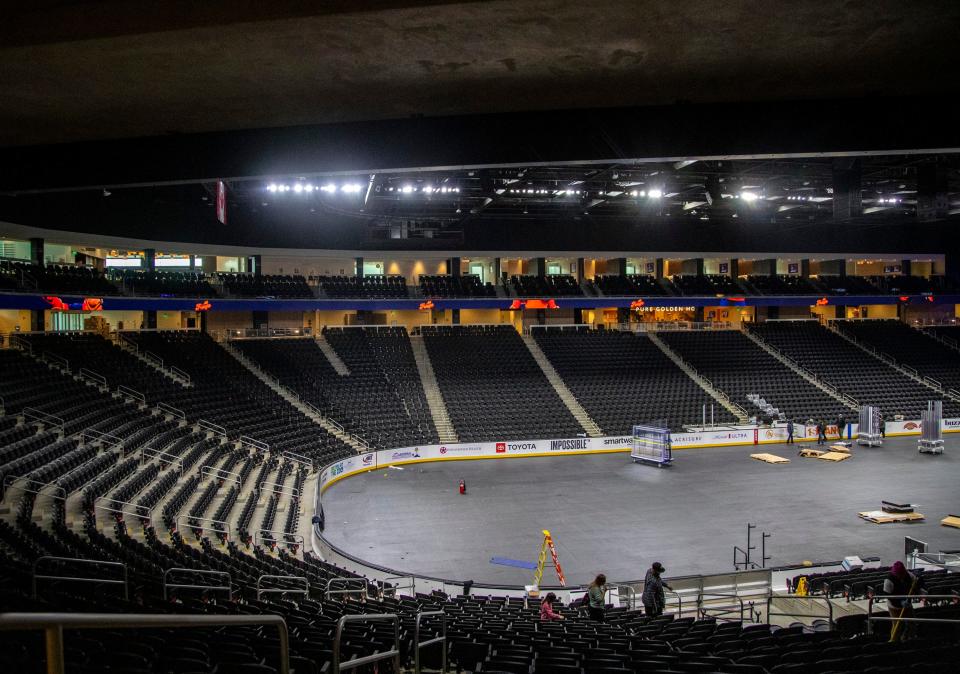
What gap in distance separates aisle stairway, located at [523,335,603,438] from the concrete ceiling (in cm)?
2825

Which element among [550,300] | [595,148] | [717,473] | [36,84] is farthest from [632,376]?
[36,84]

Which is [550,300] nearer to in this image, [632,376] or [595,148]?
[632,376]

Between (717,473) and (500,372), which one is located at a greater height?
(500,372)

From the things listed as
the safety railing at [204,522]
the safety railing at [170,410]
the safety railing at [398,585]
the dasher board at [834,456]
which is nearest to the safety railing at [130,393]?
the safety railing at [170,410]

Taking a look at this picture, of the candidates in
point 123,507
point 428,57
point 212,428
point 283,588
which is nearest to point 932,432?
point 283,588

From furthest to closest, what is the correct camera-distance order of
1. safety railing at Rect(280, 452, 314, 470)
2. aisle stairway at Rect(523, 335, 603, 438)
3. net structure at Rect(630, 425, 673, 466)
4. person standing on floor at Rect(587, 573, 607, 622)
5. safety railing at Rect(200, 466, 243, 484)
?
aisle stairway at Rect(523, 335, 603, 438) → net structure at Rect(630, 425, 673, 466) → safety railing at Rect(280, 452, 314, 470) → safety railing at Rect(200, 466, 243, 484) → person standing on floor at Rect(587, 573, 607, 622)

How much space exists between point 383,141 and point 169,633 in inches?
214

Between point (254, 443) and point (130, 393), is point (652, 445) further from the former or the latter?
point (130, 393)

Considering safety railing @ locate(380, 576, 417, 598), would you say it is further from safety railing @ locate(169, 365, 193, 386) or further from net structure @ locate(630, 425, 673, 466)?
safety railing @ locate(169, 365, 193, 386)

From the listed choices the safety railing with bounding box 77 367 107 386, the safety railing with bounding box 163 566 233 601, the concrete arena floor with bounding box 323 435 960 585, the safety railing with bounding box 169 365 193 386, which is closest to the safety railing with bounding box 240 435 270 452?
the concrete arena floor with bounding box 323 435 960 585

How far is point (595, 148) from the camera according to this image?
22.0 feet

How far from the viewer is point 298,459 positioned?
2525 cm

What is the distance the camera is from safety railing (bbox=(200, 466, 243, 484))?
1998cm

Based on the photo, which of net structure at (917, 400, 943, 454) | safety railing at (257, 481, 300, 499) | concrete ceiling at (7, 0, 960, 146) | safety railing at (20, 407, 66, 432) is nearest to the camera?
concrete ceiling at (7, 0, 960, 146)
